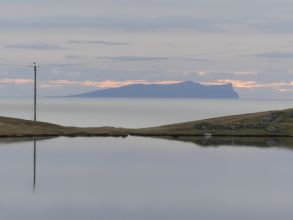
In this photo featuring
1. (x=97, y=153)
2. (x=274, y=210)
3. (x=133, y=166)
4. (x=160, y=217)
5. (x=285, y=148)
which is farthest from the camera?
(x=285, y=148)

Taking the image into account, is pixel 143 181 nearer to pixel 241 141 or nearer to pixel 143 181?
pixel 143 181

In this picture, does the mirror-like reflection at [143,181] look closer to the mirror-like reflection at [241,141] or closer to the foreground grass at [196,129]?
the mirror-like reflection at [241,141]

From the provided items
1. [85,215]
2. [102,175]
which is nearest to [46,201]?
[85,215]

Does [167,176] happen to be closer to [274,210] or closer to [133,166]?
[133,166]

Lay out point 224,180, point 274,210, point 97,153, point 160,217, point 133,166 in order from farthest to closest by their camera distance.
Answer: point 97,153 < point 133,166 < point 224,180 < point 274,210 < point 160,217

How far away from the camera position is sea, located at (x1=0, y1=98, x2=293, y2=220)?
5806 centimetres

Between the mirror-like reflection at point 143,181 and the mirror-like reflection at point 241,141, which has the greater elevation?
the mirror-like reflection at point 241,141

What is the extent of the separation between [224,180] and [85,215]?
95.1 ft

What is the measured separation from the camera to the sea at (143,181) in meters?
58.1

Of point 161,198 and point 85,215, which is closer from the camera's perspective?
point 85,215

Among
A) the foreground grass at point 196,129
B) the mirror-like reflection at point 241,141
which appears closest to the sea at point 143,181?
the mirror-like reflection at point 241,141

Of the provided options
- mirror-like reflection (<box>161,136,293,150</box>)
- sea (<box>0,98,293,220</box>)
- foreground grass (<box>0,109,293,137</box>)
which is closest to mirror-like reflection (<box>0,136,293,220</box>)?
sea (<box>0,98,293,220</box>)

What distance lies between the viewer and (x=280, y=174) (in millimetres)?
85062

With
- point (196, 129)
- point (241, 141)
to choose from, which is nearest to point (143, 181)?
point (241, 141)
